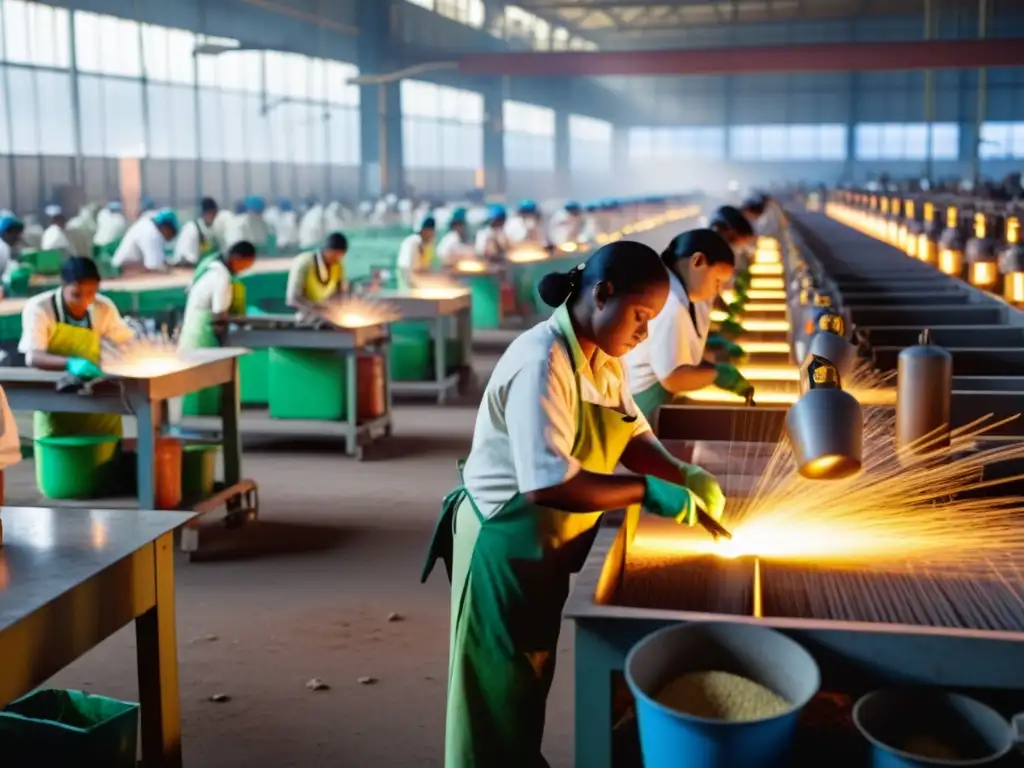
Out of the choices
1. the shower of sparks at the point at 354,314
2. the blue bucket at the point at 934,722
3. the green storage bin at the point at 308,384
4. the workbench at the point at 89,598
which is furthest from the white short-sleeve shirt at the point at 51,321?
the blue bucket at the point at 934,722

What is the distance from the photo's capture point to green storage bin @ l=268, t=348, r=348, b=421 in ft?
22.0

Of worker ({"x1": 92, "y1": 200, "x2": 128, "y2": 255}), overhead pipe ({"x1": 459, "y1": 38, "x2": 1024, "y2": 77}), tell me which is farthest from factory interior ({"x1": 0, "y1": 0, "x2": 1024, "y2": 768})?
overhead pipe ({"x1": 459, "y1": 38, "x2": 1024, "y2": 77})

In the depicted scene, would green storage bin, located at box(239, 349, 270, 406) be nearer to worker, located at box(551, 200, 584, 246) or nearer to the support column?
worker, located at box(551, 200, 584, 246)

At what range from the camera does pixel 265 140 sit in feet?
58.0

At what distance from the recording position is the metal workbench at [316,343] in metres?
6.48

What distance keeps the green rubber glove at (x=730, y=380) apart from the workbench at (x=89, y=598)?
4.79ft

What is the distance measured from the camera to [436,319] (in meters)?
8.23

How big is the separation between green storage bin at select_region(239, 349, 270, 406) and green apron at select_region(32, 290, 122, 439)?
6.75 ft

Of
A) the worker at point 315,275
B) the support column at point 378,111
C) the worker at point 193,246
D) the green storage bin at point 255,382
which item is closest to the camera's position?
the worker at point 315,275

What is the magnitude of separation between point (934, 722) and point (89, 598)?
1.50 m

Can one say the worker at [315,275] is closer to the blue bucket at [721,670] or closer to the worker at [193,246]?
the worker at [193,246]

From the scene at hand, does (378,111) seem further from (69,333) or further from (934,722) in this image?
(934,722)

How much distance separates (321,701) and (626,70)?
15819 mm

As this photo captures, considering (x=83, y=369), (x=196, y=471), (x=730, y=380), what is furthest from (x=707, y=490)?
(x=196, y=471)
